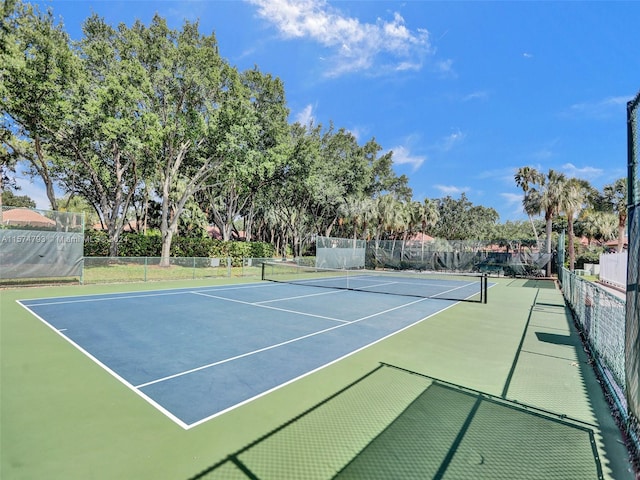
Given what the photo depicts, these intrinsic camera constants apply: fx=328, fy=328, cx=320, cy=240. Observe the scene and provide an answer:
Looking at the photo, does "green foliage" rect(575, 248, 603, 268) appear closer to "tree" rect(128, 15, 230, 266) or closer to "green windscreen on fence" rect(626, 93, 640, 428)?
"tree" rect(128, 15, 230, 266)

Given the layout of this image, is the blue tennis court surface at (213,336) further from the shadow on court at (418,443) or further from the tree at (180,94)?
the tree at (180,94)

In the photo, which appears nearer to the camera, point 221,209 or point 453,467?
point 453,467

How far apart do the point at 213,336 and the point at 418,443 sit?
5.25m

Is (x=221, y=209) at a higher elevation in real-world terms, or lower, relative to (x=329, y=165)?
lower

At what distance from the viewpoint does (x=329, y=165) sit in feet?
120

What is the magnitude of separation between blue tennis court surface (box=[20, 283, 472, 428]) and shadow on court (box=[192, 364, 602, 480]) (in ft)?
3.45

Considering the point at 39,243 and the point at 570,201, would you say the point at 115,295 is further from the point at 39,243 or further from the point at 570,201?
the point at 570,201

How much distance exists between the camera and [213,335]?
7.49 meters

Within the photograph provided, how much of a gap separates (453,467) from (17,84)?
23267mm

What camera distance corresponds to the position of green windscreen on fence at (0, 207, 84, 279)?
13445 mm

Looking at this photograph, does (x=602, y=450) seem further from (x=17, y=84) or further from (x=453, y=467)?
(x=17, y=84)

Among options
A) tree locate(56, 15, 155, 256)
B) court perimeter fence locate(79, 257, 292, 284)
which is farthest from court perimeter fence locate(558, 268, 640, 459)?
tree locate(56, 15, 155, 256)

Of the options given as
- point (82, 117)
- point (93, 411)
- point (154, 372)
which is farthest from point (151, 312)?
point (82, 117)

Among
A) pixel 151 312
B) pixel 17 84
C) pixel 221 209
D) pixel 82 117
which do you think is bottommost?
pixel 151 312
